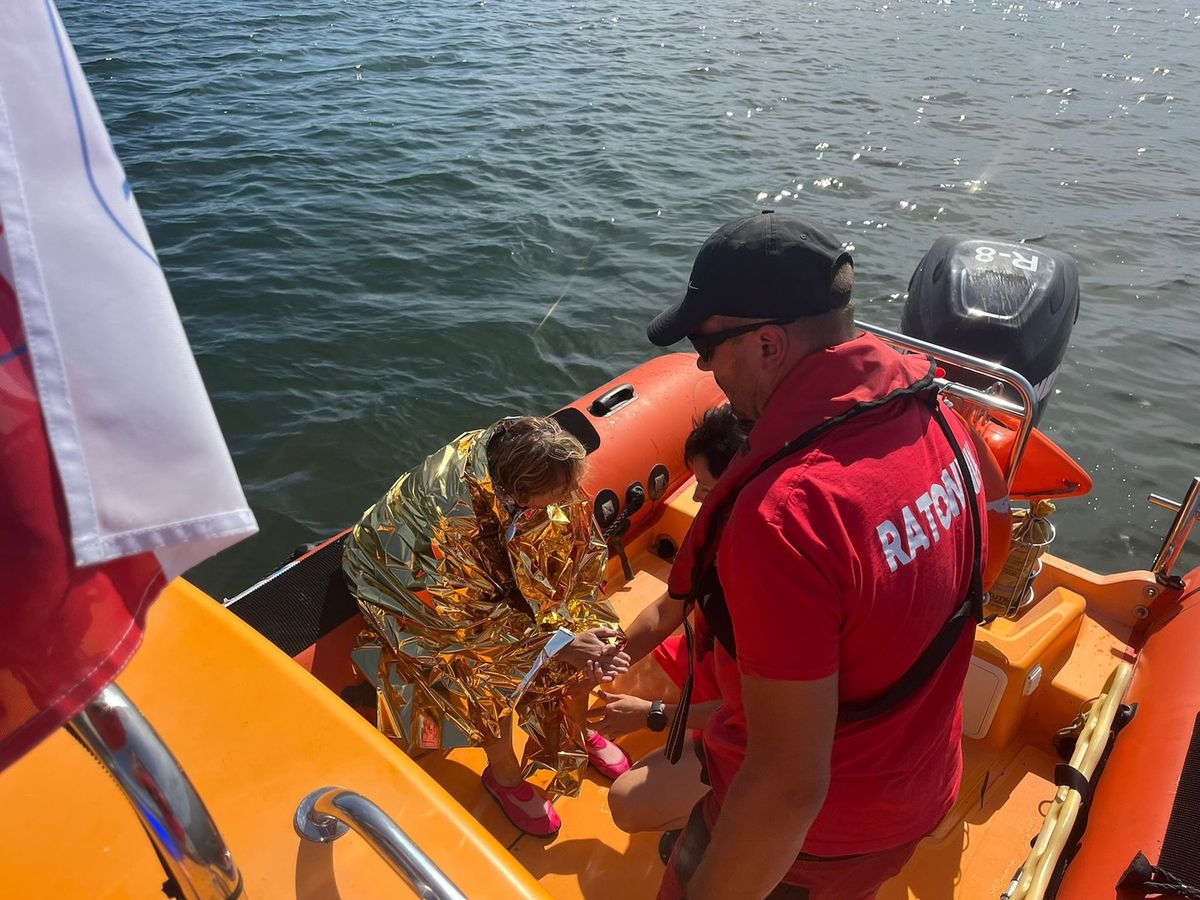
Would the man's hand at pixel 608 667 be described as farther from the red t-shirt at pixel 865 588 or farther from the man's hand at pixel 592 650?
the red t-shirt at pixel 865 588

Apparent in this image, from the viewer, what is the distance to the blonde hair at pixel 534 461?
2.08 meters

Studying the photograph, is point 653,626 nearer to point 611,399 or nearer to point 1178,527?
point 611,399

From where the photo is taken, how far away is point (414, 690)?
2330mm

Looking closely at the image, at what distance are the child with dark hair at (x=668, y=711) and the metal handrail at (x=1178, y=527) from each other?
1.52m

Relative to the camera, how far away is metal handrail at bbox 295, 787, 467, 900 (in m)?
1.08

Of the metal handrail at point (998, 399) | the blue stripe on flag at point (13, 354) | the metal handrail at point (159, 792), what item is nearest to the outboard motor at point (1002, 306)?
the metal handrail at point (998, 399)

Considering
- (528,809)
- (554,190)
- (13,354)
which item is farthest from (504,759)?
(554,190)

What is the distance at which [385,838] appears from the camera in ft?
3.64

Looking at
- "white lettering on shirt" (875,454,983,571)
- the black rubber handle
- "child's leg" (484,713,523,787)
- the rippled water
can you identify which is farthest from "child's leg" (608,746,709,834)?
the rippled water

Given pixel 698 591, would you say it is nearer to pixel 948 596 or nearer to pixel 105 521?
pixel 948 596

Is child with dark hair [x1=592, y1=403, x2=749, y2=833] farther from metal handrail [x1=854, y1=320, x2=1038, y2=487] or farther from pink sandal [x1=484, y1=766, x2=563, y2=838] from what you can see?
metal handrail [x1=854, y1=320, x2=1038, y2=487]

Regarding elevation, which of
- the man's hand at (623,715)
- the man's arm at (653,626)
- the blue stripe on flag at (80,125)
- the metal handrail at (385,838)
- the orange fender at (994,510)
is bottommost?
the man's hand at (623,715)

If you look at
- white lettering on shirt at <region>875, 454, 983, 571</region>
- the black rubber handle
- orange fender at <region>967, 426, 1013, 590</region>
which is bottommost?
the black rubber handle

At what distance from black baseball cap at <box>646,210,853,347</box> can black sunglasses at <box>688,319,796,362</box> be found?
0.03ft
